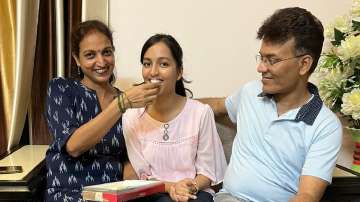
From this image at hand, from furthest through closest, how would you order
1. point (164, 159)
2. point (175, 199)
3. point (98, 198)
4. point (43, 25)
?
1. point (43, 25)
2. point (164, 159)
3. point (175, 199)
4. point (98, 198)

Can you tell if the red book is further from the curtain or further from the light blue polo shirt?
the curtain

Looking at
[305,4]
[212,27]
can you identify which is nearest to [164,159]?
[212,27]

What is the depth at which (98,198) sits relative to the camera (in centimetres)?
161

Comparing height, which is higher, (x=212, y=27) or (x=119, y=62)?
(x=212, y=27)

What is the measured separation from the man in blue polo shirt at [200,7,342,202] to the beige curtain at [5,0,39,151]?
1.15 meters

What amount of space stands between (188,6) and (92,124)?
0.91m

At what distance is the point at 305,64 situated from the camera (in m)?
1.66

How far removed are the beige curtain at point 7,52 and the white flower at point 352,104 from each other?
163 cm

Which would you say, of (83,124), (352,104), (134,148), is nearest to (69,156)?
(83,124)

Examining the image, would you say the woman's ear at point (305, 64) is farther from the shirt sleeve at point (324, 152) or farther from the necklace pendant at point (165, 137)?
the necklace pendant at point (165, 137)

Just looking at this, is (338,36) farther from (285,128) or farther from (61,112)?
(61,112)

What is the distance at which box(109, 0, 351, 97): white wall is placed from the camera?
2.32 m

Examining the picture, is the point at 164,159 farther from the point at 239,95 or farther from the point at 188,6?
the point at 188,6

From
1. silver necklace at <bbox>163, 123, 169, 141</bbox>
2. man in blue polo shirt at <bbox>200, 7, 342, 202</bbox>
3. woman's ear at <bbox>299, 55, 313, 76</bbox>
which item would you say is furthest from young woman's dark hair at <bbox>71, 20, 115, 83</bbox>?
woman's ear at <bbox>299, 55, 313, 76</bbox>
